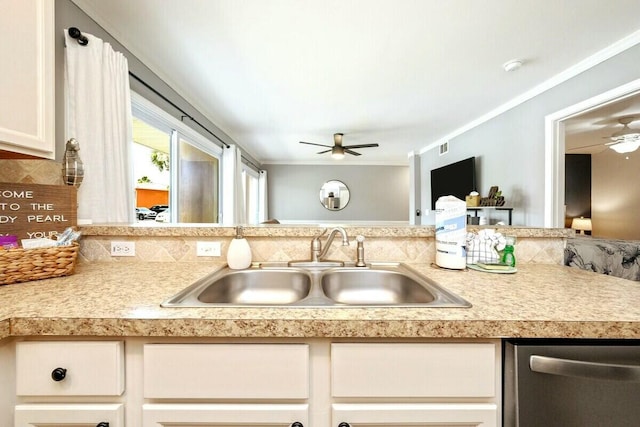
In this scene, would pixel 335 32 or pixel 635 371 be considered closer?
pixel 635 371

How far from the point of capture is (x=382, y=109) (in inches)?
132

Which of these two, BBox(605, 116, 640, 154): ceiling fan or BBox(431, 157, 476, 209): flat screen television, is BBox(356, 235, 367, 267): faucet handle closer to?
BBox(431, 157, 476, 209): flat screen television

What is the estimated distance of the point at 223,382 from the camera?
1.93 ft

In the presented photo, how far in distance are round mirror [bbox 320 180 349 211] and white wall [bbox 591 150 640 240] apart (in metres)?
4.74

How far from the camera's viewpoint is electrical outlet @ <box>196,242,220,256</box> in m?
1.16

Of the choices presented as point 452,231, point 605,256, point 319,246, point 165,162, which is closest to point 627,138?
point 605,256

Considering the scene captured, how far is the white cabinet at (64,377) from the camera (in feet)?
1.91

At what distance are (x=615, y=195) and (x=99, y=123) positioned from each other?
714cm

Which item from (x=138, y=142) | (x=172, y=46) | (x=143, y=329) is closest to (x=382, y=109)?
(x=172, y=46)

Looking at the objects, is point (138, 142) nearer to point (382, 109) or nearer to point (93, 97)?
point (93, 97)

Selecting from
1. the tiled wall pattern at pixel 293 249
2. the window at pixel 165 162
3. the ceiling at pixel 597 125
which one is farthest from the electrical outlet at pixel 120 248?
the ceiling at pixel 597 125

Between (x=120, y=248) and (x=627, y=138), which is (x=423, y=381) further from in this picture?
(x=627, y=138)

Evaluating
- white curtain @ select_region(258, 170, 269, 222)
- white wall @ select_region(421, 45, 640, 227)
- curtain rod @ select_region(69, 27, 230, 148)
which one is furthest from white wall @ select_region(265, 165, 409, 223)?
curtain rod @ select_region(69, 27, 230, 148)

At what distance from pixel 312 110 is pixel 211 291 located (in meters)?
2.95
